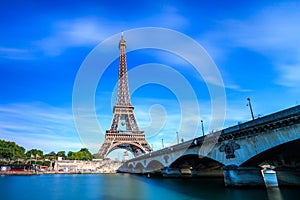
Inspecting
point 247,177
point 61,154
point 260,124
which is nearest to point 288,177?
point 247,177

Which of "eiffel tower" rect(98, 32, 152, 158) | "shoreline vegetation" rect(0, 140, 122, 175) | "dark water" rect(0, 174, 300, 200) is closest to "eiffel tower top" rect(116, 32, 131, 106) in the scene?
"eiffel tower" rect(98, 32, 152, 158)

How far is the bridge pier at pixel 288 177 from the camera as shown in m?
24.5

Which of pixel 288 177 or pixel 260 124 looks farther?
pixel 288 177

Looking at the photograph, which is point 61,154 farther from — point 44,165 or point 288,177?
point 288,177

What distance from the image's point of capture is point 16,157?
3959 inches

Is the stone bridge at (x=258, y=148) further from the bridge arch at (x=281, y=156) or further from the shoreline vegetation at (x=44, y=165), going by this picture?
the shoreline vegetation at (x=44, y=165)

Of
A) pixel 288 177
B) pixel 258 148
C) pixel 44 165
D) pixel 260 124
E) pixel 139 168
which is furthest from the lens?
pixel 44 165

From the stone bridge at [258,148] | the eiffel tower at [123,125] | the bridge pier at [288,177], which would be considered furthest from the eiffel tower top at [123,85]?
the bridge pier at [288,177]

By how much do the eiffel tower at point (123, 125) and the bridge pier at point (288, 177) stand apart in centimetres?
5963

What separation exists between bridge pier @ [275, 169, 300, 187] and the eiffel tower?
5963 cm

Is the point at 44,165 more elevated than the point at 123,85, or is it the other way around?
the point at 123,85

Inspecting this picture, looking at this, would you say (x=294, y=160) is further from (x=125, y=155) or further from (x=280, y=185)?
(x=125, y=155)

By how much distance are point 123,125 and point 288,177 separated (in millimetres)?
73739

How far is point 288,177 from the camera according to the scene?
25.2 meters
